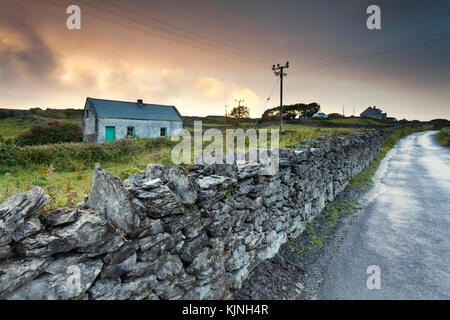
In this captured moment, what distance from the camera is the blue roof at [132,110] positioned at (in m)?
28.4

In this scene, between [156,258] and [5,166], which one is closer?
[156,258]

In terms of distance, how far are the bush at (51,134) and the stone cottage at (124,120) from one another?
2.77 meters

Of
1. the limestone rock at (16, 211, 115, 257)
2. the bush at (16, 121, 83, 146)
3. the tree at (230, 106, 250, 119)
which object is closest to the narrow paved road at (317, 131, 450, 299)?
the limestone rock at (16, 211, 115, 257)

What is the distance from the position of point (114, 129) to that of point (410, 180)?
98.9 ft

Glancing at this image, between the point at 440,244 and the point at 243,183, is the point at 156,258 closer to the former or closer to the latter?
the point at 243,183

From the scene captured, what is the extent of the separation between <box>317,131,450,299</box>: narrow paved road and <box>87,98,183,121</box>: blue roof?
2909cm

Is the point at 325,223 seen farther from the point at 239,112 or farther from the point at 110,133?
the point at 110,133

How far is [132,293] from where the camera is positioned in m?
2.71

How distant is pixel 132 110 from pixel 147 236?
1254 inches

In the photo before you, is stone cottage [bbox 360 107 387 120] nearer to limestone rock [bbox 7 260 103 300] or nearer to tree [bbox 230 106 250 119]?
tree [bbox 230 106 250 119]

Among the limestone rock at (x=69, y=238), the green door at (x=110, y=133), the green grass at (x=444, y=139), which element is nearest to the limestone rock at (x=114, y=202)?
the limestone rock at (x=69, y=238)

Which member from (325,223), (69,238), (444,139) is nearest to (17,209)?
(69,238)

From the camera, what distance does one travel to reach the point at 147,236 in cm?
287
